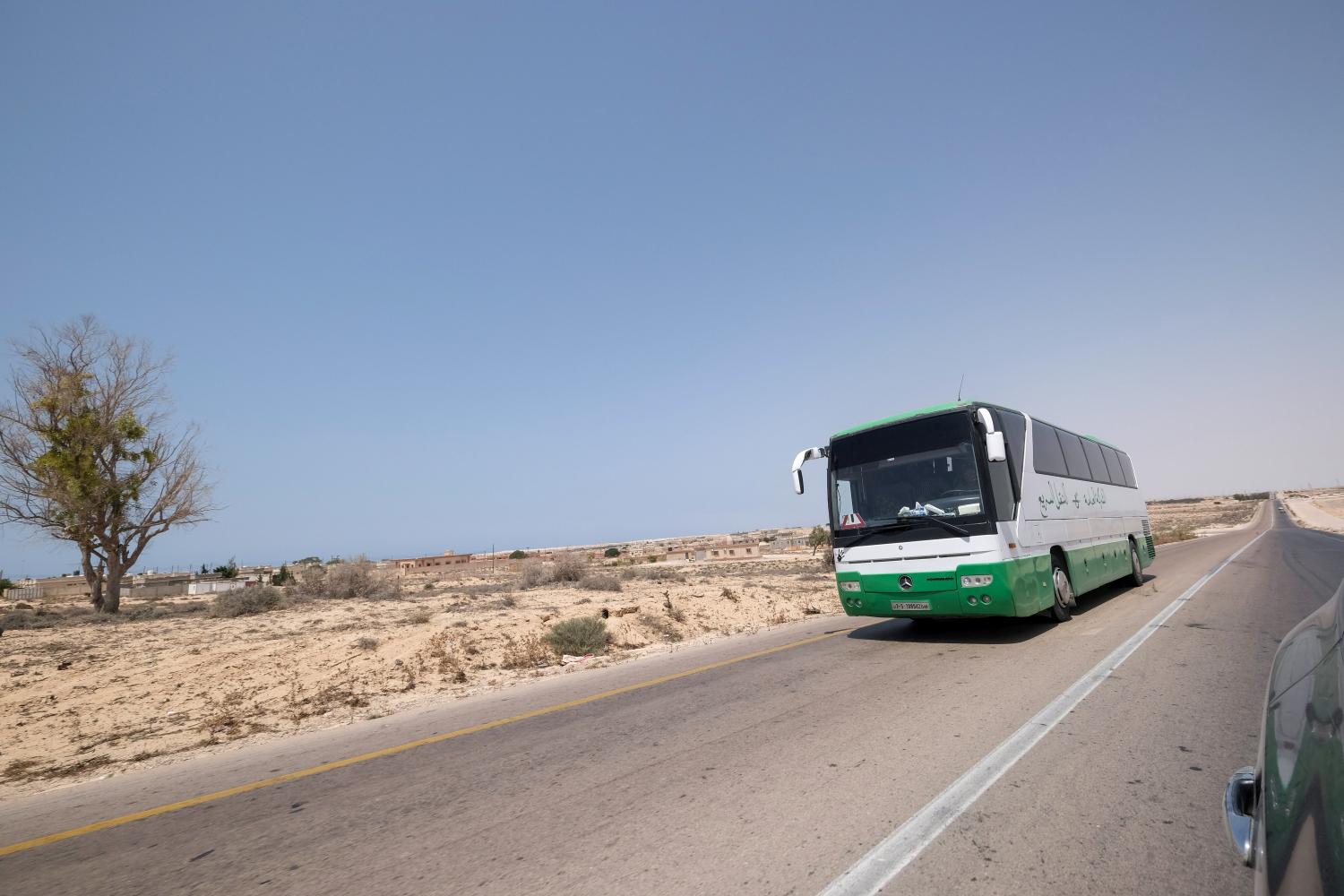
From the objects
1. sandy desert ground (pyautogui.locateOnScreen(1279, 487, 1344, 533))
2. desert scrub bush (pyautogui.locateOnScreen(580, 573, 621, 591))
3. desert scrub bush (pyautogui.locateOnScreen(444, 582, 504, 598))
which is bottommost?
sandy desert ground (pyautogui.locateOnScreen(1279, 487, 1344, 533))

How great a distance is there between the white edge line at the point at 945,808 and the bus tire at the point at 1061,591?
428cm

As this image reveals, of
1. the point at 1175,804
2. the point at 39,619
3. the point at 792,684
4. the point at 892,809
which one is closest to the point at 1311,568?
the point at 792,684

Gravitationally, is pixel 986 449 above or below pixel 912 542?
above

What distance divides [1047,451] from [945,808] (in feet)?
31.0

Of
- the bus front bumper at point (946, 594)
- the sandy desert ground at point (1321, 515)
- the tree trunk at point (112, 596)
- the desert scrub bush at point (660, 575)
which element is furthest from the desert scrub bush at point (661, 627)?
the sandy desert ground at point (1321, 515)

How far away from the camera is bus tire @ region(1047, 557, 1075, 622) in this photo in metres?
10.5

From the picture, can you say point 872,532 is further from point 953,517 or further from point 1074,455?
point 1074,455

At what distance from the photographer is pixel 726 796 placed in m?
4.25

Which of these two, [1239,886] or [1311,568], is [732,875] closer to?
[1239,886]

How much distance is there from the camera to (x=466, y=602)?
22.8 metres

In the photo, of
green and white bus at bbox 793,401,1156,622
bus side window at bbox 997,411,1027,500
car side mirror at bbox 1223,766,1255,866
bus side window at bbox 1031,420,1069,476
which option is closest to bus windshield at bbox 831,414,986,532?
green and white bus at bbox 793,401,1156,622

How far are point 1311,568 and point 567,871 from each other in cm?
2288

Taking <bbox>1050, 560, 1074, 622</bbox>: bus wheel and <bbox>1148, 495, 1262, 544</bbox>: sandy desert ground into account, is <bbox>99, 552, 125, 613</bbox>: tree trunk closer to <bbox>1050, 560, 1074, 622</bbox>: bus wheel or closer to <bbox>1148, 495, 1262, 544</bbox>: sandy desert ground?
<bbox>1050, 560, 1074, 622</bbox>: bus wheel

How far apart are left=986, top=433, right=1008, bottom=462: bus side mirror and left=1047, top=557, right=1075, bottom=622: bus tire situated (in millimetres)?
3013
